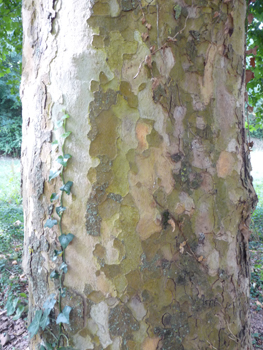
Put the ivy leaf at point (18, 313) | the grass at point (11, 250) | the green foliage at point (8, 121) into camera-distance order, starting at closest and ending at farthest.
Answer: the ivy leaf at point (18, 313), the grass at point (11, 250), the green foliage at point (8, 121)

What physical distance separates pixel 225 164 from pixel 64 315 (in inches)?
35.2

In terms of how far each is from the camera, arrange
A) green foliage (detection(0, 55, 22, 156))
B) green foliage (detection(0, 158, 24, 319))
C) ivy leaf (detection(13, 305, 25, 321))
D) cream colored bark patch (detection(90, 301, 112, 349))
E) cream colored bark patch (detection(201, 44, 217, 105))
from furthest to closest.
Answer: green foliage (detection(0, 55, 22, 156)) → green foliage (detection(0, 158, 24, 319)) → ivy leaf (detection(13, 305, 25, 321)) → cream colored bark patch (detection(201, 44, 217, 105)) → cream colored bark patch (detection(90, 301, 112, 349))

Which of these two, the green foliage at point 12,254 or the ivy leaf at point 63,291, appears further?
the green foliage at point 12,254

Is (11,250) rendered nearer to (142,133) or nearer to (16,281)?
(16,281)

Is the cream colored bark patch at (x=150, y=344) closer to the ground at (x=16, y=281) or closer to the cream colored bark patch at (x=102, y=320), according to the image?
the cream colored bark patch at (x=102, y=320)

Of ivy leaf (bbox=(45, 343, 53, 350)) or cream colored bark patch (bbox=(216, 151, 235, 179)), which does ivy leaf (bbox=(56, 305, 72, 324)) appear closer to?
ivy leaf (bbox=(45, 343, 53, 350))

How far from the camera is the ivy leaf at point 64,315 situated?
1.05 m

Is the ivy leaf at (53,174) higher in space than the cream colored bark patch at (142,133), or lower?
lower

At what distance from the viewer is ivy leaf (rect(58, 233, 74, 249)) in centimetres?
107

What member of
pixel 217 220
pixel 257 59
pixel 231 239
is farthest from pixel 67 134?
pixel 257 59

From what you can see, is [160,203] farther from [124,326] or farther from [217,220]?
[124,326]

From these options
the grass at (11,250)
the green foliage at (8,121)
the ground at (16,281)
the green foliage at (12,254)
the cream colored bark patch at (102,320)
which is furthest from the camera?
the green foliage at (8,121)

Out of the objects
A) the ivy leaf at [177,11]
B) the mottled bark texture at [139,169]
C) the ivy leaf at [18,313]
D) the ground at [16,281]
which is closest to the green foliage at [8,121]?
the ground at [16,281]

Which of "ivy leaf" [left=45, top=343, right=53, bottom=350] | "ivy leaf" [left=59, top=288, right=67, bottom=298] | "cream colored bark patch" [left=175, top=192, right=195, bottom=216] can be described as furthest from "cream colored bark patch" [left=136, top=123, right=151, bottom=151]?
"ivy leaf" [left=45, top=343, right=53, bottom=350]
